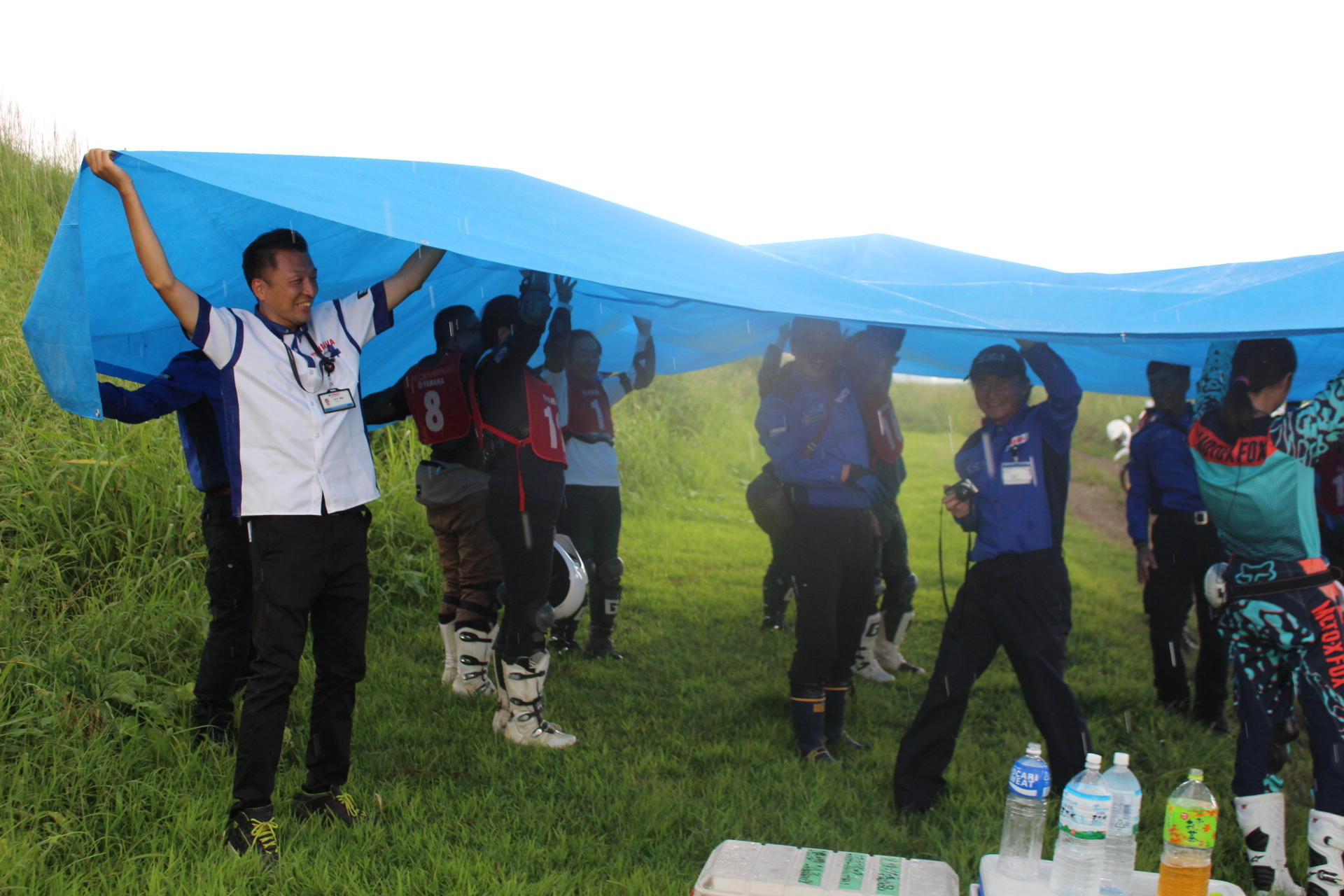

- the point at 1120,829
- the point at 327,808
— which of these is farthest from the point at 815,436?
the point at 327,808

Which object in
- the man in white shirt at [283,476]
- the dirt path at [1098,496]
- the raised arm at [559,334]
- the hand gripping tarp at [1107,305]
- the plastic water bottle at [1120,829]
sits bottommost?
the dirt path at [1098,496]

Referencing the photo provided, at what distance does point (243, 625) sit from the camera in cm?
362

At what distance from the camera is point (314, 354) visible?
3.03m

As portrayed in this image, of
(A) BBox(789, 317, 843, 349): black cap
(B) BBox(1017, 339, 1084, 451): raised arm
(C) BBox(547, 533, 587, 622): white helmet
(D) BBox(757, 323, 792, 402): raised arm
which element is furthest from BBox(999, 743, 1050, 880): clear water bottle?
(D) BBox(757, 323, 792, 402): raised arm

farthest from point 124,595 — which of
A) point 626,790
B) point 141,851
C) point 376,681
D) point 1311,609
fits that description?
point 1311,609

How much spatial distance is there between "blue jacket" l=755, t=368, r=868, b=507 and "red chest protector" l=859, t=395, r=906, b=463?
173 millimetres

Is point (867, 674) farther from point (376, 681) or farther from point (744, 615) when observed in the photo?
point (376, 681)

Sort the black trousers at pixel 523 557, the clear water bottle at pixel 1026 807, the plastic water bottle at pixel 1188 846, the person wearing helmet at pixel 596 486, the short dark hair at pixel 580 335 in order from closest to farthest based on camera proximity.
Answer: the plastic water bottle at pixel 1188 846 < the clear water bottle at pixel 1026 807 < the black trousers at pixel 523 557 < the short dark hair at pixel 580 335 < the person wearing helmet at pixel 596 486

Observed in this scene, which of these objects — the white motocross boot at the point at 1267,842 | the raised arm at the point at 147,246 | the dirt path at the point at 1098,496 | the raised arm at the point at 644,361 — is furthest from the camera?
the dirt path at the point at 1098,496

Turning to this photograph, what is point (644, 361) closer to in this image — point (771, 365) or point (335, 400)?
point (771, 365)

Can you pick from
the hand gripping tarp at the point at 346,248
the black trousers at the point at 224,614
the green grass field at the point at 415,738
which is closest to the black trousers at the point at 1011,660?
the green grass field at the point at 415,738

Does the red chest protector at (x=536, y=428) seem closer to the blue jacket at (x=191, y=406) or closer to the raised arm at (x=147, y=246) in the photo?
the blue jacket at (x=191, y=406)

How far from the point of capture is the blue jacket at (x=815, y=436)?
397 cm

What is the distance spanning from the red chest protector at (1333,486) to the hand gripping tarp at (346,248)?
2387mm
